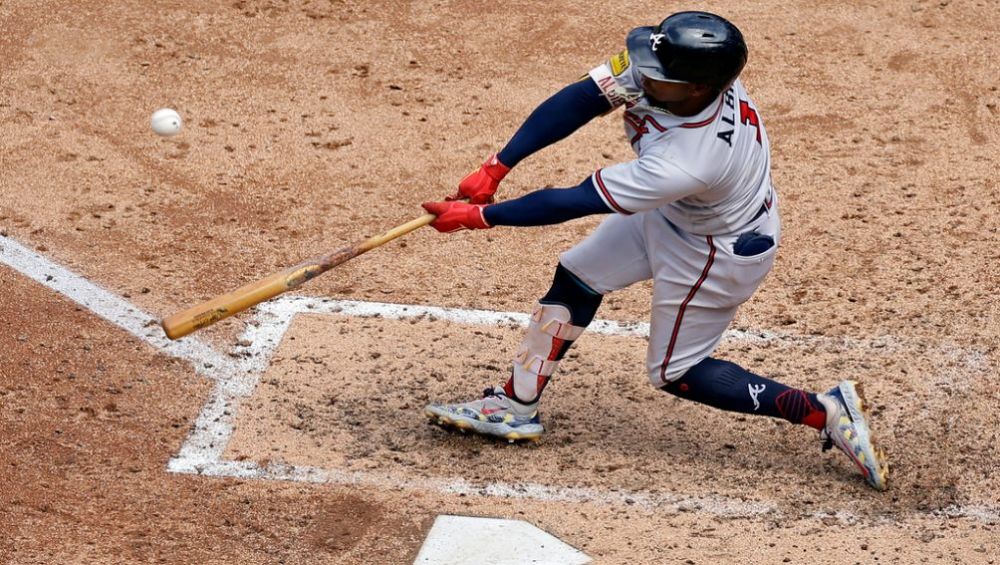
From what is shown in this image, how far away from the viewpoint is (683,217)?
4441 mm

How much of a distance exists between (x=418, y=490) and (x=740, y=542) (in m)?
1.16

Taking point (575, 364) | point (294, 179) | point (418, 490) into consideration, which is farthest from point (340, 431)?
point (294, 179)

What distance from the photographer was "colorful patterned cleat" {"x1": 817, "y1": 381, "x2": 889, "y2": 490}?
15.2 ft

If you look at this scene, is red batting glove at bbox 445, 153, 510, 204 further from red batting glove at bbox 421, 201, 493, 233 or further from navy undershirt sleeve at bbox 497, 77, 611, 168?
red batting glove at bbox 421, 201, 493, 233

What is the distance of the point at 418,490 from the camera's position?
15.5ft

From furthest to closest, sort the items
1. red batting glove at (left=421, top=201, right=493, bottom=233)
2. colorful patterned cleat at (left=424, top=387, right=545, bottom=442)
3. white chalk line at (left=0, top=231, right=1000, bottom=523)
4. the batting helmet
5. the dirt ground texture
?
colorful patterned cleat at (left=424, top=387, right=545, bottom=442), white chalk line at (left=0, top=231, right=1000, bottom=523), the dirt ground texture, red batting glove at (left=421, top=201, right=493, bottom=233), the batting helmet

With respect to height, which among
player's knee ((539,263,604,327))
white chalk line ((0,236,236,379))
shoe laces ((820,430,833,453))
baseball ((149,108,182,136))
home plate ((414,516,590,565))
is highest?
player's knee ((539,263,604,327))

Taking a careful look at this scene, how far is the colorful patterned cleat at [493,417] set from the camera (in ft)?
16.3

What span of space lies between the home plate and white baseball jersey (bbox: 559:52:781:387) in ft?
2.49

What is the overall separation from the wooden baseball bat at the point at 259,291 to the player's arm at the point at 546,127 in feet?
0.82

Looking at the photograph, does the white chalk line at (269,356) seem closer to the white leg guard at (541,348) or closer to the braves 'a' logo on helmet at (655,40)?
the white leg guard at (541,348)

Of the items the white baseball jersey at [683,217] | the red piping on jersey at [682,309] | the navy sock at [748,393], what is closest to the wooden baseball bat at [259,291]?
the white baseball jersey at [683,217]

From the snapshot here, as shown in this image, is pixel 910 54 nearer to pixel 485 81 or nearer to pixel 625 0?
pixel 625 0

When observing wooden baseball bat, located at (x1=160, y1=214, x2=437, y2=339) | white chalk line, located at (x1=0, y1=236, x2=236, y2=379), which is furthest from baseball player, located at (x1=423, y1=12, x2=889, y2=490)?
white chalk line, located at (x1=0, y1=236, x2=236, y2=379)
